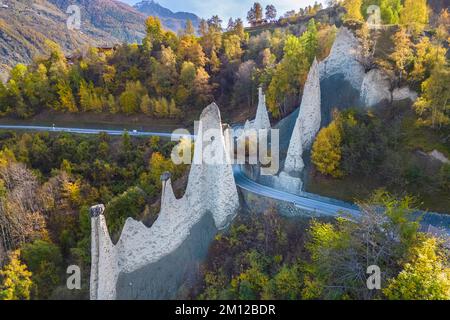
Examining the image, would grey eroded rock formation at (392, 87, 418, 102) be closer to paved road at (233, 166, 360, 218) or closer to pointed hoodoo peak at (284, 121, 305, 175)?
pointed hoodoo peak at (284, 121, 305, 175)

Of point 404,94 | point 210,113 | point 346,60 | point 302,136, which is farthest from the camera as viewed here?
point 346,60

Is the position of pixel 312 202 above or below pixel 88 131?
below

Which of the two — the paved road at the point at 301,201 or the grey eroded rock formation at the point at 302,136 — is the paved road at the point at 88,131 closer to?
the paved road at the point at 301,201

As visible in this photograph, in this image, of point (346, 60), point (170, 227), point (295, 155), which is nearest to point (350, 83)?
point (346, 60)

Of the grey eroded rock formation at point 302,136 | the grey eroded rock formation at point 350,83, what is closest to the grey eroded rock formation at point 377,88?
the grey eroded rock formation at point 350,83

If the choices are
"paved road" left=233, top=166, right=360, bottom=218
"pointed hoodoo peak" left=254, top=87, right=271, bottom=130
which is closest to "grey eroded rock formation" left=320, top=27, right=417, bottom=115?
"pointed hoodoo peak" left=254, top=87, right=271, bottom=130

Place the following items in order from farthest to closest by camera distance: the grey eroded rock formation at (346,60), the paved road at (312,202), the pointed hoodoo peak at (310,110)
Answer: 1. the grey eroded rock formation at (346,60)
2. the pointed hoodoo peak at (310,110)
3. the paved road at (312,202)

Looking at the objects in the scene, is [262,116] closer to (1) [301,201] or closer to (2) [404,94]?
(1) [301,201]
